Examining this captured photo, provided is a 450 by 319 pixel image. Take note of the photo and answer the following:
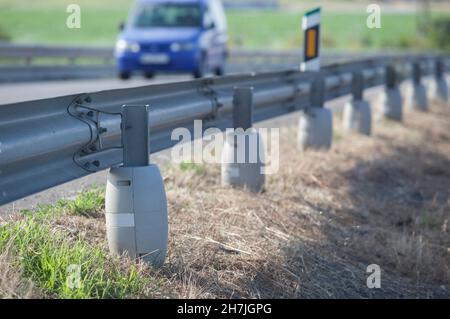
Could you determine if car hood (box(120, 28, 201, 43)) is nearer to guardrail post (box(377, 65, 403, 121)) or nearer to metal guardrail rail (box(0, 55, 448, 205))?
guardrail post (box(377, 65, 403, 121))

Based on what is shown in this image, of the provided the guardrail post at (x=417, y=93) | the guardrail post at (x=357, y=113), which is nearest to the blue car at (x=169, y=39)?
the guardrail post at (x=417, y=93)

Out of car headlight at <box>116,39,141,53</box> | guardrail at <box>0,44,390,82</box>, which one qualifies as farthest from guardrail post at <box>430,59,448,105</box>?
guardrail at <box>0,44,390,82</box>

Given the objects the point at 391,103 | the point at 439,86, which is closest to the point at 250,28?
the point at 439,86

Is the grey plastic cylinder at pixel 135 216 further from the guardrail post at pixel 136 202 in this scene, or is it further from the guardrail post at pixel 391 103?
the guardrail post at pixel 391 103

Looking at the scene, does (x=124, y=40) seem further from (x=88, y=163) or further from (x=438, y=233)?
(x=88, y=163)

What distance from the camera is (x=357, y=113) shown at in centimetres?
1119

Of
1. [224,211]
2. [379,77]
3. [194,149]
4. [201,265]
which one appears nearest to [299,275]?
[201,265]

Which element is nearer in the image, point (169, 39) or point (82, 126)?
point (82, 126)

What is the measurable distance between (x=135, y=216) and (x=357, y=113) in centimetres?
690

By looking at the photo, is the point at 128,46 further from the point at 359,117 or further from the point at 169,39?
the point at 359,117

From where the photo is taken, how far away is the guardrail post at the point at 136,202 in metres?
4.63

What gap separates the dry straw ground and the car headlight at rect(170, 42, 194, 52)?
1028 cm

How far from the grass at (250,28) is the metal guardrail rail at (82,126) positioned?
44.2 meters

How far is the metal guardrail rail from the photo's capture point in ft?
13.7
